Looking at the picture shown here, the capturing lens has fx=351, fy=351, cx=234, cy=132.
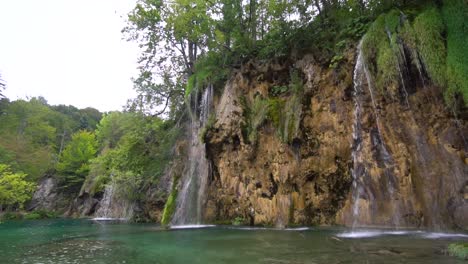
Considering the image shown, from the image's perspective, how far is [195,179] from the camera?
19.7m

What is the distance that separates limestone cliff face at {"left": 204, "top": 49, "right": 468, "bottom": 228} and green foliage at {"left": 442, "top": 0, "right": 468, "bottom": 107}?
3.42ft

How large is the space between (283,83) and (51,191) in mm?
37505

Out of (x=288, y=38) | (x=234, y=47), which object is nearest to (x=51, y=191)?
(x=234, y=47)

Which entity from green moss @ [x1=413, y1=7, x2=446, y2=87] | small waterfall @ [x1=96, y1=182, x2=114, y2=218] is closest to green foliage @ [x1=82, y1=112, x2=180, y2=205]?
small waterfall @ [x1=96, y1=182, x2=114, y2=218]

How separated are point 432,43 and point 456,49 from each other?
0.70 meters

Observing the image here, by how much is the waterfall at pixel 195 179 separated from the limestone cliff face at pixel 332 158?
0.57 metres

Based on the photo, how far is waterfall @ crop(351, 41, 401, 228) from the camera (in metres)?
12.2

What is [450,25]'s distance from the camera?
1126 centimetres

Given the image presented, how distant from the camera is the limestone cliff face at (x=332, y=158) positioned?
1126cm

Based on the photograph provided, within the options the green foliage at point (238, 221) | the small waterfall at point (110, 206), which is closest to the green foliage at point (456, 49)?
the green foliage at point (238, 221)

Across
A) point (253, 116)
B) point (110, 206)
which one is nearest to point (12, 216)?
point (110, 206)

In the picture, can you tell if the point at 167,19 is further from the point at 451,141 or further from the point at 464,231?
the point at 464,231

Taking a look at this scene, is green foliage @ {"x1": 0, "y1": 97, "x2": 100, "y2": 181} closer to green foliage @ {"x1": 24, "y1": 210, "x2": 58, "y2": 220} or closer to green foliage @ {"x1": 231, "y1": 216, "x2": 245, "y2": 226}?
green foliage @ {"x1": 24, "y1": 210, "x2": 58, "y2": 220}

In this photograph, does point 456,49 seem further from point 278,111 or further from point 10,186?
point 10,186
